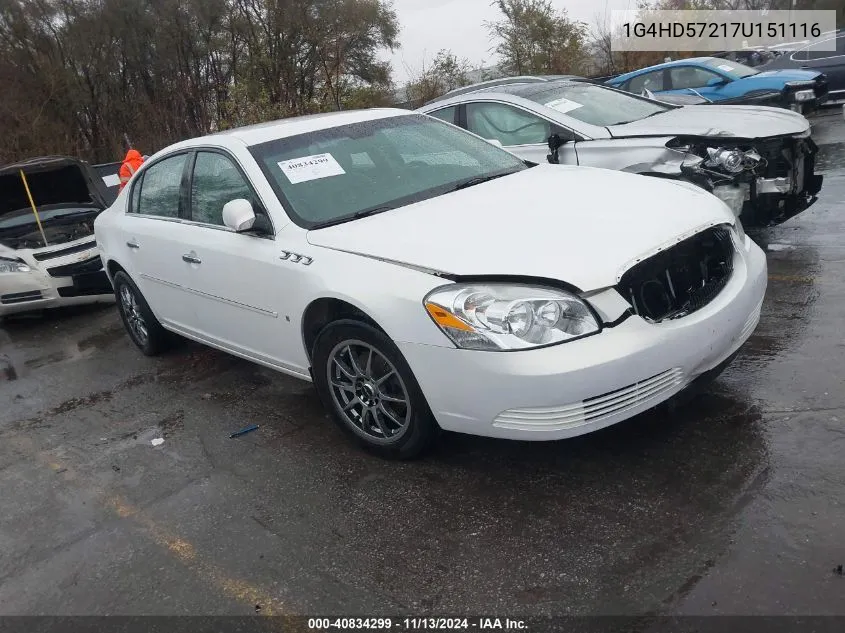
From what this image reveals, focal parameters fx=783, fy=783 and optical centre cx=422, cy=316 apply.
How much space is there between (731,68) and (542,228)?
11.5 metres

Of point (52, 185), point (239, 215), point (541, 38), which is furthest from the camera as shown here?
point (541, 38)

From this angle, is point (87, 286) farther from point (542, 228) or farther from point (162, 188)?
point (542, 228)

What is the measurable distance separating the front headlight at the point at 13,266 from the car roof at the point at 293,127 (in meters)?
3.70

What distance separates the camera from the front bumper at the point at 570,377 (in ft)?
10.1

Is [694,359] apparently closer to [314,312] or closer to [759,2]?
[314,312]

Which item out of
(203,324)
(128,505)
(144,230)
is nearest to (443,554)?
(128,505)

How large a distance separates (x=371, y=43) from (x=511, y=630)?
28.4m

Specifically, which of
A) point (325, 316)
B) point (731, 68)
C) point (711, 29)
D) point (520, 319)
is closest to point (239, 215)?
point (325, 316)

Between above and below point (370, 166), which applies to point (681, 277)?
below

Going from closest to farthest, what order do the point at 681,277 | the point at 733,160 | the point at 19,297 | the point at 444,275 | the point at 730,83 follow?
the point at 444,275, the point at 681,277, the point at 733,160, the point at 19,297, the point at 730,83

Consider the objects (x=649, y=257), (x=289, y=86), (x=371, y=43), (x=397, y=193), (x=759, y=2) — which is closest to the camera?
(x=649, y=257)

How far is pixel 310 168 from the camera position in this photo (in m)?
4.37

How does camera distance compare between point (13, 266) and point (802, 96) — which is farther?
point (802, 96)

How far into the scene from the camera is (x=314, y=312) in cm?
391
